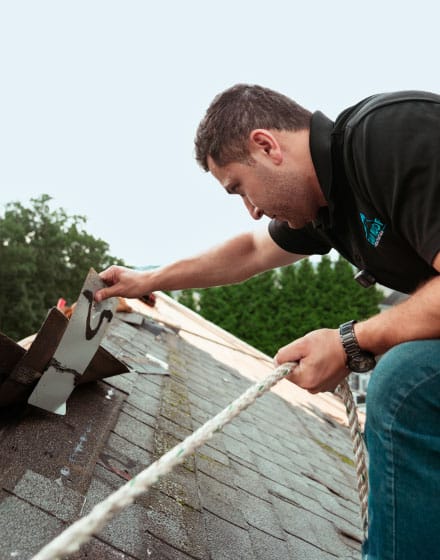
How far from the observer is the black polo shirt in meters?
1.47

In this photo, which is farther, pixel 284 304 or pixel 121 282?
pixel 284 304

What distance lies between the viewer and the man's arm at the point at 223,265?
103 inches

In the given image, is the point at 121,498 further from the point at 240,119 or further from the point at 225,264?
the point at 225,264

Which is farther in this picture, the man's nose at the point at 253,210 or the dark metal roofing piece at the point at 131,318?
the dark metal roofing piece at the point at 131,318

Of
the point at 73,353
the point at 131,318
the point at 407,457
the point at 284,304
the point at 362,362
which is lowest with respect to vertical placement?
the point at 284,304

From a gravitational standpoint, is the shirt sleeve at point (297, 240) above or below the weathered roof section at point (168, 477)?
above

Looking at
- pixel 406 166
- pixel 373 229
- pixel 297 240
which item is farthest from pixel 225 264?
pixel 406 166

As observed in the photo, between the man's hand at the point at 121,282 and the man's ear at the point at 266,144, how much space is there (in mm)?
746

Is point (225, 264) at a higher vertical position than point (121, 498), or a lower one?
lower

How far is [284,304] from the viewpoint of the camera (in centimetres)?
1964

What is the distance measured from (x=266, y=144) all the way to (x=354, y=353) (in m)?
0.75

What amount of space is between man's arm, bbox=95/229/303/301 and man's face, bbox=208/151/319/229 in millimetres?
496

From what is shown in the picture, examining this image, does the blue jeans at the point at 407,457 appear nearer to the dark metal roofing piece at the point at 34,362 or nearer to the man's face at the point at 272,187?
the man's face at the point at 272,187

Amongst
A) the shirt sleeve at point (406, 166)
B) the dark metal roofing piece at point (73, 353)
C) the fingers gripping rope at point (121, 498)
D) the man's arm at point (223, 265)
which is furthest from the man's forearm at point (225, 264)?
the fingers gripping rope at point (121, 498)
